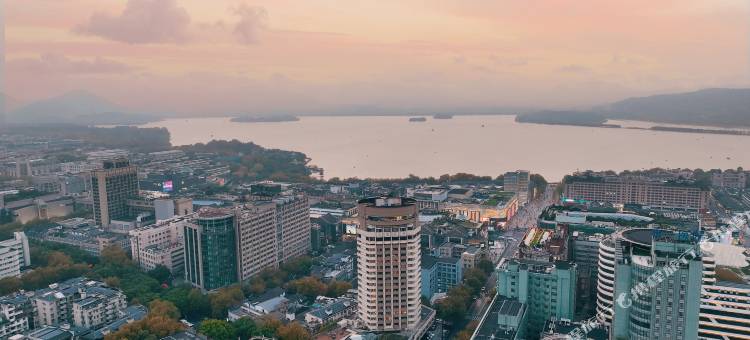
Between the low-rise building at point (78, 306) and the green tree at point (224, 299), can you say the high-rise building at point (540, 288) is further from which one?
the low-rise building at point (78, 306)

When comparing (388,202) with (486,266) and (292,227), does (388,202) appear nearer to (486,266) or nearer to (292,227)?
(486,266)

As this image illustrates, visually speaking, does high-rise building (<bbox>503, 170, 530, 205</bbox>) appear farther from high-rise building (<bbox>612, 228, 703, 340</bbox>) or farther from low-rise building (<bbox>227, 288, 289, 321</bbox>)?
high-rise building (<bbox>612, 228, 703, 340</bbox>)

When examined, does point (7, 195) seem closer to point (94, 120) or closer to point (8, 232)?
point (8, 232)

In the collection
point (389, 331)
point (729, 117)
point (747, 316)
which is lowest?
point (389, 331)

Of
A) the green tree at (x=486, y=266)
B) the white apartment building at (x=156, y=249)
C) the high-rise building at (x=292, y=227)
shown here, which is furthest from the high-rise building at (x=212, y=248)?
the green tree at (x=486, y=266)

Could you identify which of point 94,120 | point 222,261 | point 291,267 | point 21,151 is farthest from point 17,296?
point 94,120

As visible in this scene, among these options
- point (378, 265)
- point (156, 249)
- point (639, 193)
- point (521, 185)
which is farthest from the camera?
A: point (521, 185)

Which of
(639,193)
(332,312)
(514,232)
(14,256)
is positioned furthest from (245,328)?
(639,193)
